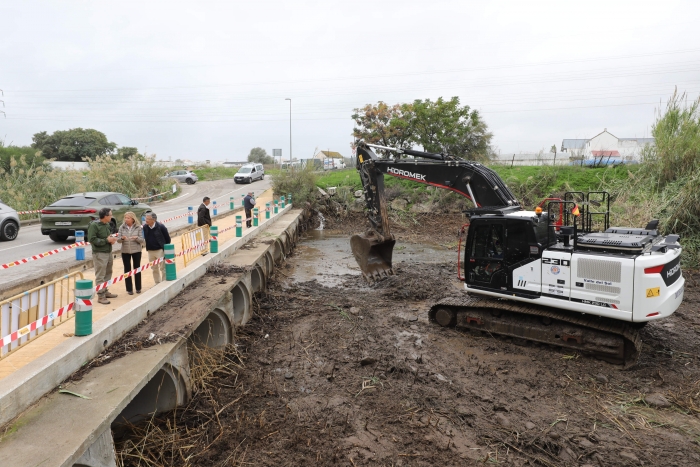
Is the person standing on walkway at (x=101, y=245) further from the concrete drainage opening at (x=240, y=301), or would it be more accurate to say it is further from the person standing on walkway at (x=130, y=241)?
the concrete drainage opening at (x=240, y=301)

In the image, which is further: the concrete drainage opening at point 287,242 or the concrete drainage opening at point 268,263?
the concrete drainage opening at point 287,242

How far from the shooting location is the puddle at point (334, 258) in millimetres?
14828

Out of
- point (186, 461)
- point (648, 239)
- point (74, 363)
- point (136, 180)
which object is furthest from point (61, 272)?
point (136, 180)

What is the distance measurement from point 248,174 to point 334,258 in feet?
88.9

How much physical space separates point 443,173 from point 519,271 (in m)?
3.20

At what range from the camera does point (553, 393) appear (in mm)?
6875

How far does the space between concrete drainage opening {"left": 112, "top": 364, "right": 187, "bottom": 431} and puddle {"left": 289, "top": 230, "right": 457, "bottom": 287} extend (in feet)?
24.5

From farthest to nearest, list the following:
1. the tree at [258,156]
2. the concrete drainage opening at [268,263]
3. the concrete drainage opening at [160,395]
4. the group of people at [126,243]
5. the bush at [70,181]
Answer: the tree at [258,156] → the bush at [70,181] → the concrete drainage opening at [268,263] → the group of people at [126,243] → the concrete drainage opening at [160,395]

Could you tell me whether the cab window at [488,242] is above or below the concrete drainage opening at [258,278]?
above

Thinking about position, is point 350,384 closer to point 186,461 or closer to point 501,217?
point 186,461

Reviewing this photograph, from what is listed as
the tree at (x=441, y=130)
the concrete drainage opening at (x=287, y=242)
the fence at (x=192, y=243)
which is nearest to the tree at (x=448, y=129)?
the tree at (x=441, y=130)

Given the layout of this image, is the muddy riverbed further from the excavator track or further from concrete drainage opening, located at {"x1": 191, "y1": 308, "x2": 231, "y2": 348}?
concrete drainage opening, located at {"x1": 191, "y1": 308, "x2": 231, "y2": 348}

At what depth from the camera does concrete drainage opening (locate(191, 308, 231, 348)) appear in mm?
8303

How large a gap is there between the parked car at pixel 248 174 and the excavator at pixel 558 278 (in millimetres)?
33929
